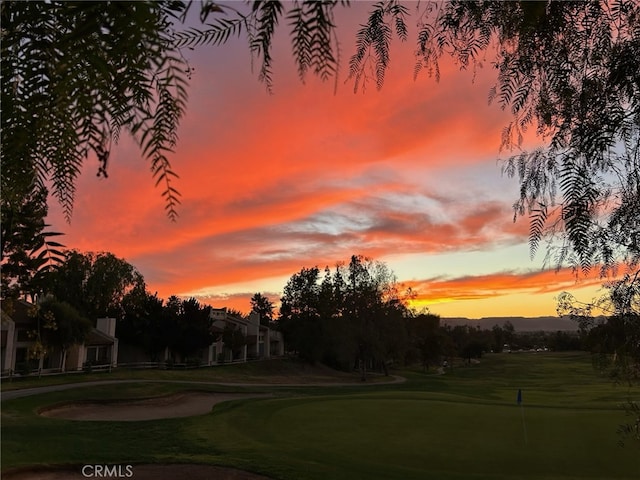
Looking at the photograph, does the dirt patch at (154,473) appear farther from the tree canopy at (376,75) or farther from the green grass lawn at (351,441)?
the tree canopy at (376,75)

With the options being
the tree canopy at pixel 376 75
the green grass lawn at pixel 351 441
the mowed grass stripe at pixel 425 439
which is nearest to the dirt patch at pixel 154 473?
the green grass lawn at pixel 351 441

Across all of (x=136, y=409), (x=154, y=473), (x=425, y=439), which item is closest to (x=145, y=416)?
(x=136, y=409)

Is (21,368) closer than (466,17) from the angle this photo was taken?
No

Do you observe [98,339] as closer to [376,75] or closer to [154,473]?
[154,473]

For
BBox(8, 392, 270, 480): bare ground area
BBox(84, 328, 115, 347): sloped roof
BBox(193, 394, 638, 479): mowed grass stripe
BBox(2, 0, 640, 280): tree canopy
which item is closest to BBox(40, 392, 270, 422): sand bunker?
BBox(8, 392, 270, 480): bare ground area

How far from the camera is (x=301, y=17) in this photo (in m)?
0.91

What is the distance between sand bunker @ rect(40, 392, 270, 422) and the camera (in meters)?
19.1

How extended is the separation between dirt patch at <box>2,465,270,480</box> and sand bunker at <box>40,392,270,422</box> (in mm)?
8104

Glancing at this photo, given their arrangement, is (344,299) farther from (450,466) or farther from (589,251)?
(589,251)

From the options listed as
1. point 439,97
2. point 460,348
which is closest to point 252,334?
point 460,348

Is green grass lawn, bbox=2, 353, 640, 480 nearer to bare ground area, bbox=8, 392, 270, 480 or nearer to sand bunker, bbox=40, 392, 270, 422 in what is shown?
bare ground area, bbox=8, 392, 270, 480

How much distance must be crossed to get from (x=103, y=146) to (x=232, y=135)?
1.19 metres

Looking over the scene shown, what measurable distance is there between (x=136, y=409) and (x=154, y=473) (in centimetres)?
1245

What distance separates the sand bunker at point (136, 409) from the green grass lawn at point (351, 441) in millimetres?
851
